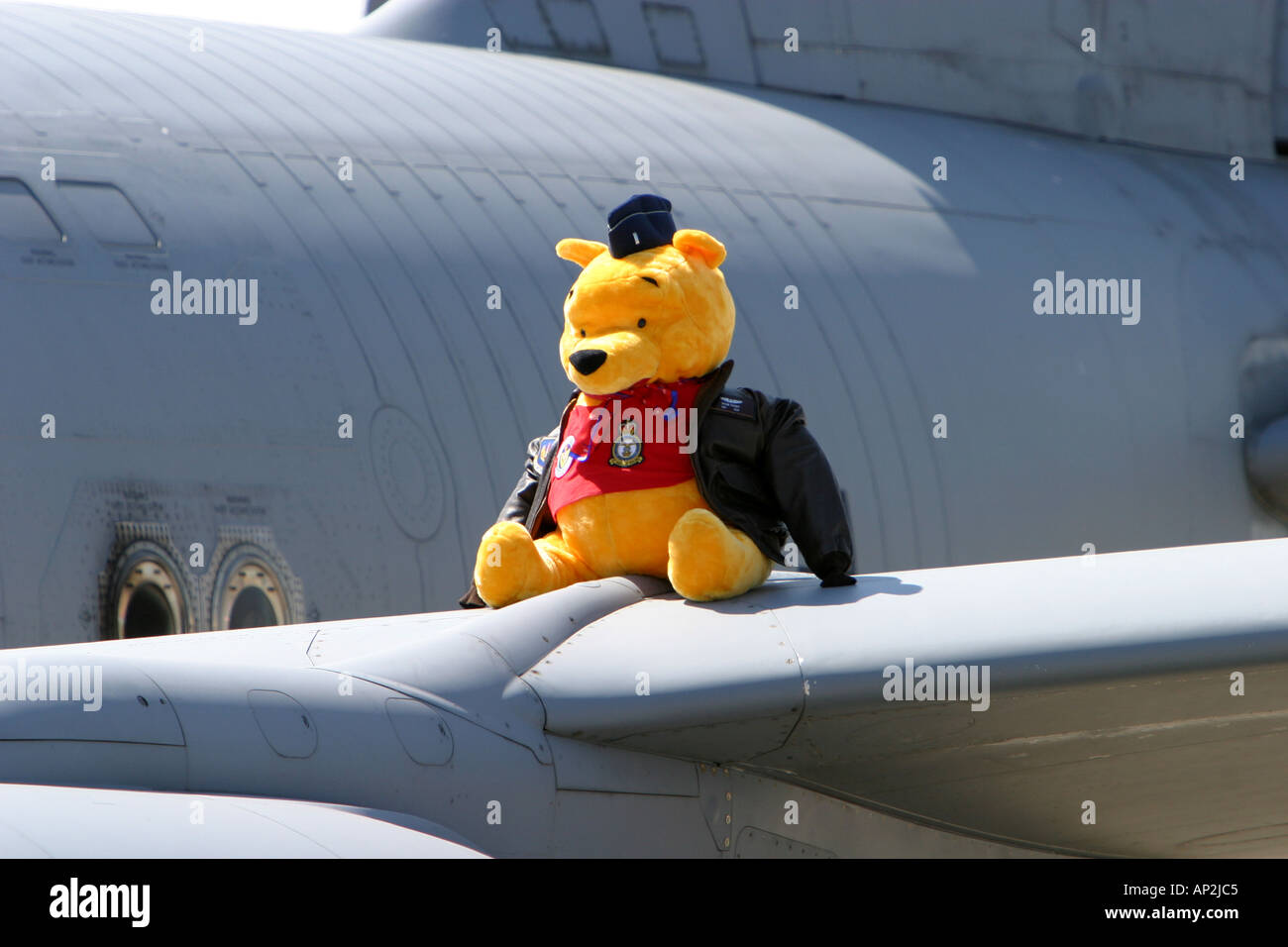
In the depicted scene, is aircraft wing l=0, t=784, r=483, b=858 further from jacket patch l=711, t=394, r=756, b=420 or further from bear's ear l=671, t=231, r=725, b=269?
bear's ear l=671, t=231, r=725, b=269

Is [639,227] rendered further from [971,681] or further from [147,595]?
[147,595]

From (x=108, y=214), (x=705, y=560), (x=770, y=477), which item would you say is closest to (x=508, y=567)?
(x=705, y=560)

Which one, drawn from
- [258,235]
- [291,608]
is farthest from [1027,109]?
[291,608]

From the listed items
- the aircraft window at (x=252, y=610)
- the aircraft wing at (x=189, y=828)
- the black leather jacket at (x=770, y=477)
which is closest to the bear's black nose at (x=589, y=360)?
the black leather jacket at (x=770, y=477)

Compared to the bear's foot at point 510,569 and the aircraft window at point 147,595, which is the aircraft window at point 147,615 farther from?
the bear's foot at point 510,569

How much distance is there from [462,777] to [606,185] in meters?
4.17

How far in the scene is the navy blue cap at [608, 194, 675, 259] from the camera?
4348mm

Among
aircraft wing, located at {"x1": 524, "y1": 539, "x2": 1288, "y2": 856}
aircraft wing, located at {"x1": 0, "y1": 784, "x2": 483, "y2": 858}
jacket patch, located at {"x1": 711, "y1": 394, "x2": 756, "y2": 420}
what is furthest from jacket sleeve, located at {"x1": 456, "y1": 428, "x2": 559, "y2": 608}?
aircraft wing, located at {"x1": 0, "y1": 784, "x2": 483, "y2": 858}

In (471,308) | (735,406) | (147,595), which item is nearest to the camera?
(735,406)

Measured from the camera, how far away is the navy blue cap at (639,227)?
171 inches

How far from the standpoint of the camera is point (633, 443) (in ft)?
13.8

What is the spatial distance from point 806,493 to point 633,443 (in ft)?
1.60

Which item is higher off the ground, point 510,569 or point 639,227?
point 639,227

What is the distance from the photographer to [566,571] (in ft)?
13.8
